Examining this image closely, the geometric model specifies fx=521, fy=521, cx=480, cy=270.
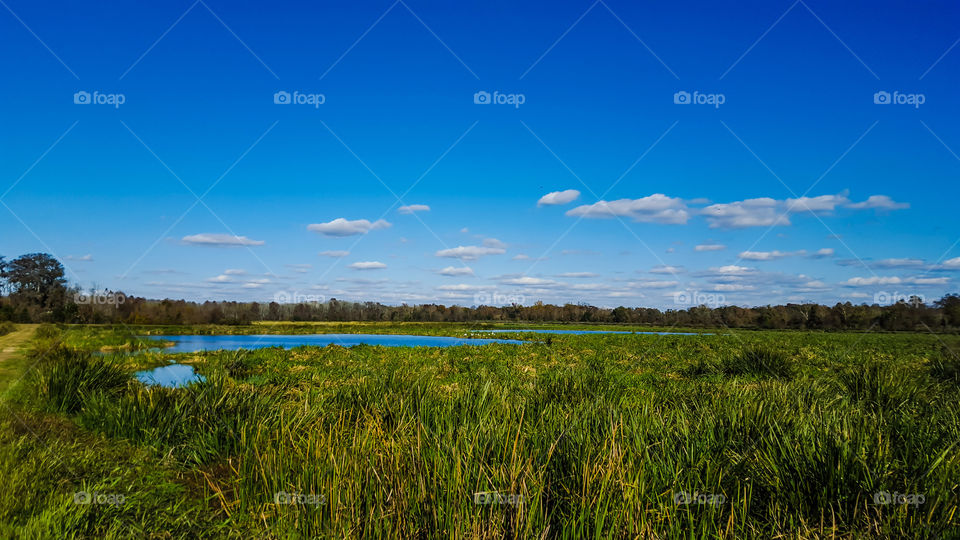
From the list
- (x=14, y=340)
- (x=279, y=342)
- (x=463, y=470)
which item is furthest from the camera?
(x=279, y=342)

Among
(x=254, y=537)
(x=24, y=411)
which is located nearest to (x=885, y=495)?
(x=254, y=537)

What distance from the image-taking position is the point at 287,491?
520cm

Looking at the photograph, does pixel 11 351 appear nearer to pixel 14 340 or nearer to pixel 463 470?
pixel 14 340

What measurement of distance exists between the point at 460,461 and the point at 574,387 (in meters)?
5.57

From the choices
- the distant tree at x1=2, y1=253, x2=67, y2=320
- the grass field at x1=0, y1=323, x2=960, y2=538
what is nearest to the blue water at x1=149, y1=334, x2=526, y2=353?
the distant tree at x1=2, y1=253, x2=67, y2=320

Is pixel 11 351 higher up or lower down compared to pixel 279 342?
higher up

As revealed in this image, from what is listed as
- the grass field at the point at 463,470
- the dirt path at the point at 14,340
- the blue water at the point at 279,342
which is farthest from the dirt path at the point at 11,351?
the blue water at the point at 279,342

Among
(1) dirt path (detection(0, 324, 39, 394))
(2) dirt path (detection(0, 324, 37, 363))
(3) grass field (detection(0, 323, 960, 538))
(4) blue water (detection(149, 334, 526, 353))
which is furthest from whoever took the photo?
(4) blue water (detection(149, 334, 526, 353))

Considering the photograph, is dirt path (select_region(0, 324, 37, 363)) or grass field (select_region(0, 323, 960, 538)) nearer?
grass field (select_region(0, 323, 960, 538))

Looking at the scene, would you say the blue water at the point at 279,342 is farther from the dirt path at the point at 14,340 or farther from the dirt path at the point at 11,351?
the dirt path at the point at 11,351

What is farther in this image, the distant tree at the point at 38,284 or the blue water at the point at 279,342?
the blue water at the point at 279,342

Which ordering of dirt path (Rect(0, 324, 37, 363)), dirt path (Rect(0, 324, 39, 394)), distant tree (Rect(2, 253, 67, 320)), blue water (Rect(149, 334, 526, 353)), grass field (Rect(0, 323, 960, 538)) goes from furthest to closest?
blue water (Rect(149, 334, 526, 353))
distant tree (Rect(2, 253, 67, 320))
dirt path (Rect(0, 324, 37, 363))
dirt path (Rect(0, 324, 39, 394))
grass field (Rect(0, 323, 960, 538))

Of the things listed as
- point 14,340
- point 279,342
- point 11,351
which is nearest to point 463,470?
point 11,351

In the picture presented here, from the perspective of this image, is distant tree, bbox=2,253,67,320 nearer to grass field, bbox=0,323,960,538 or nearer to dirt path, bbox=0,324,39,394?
dirt path, bbox=0,324,39,394
